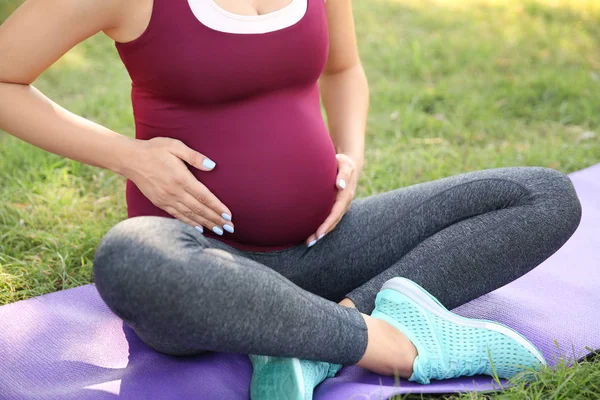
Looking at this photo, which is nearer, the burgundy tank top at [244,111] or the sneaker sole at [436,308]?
the burgundy tank top at [244,111]

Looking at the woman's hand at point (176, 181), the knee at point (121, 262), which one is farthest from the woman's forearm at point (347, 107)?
the knee at point (121, 262)

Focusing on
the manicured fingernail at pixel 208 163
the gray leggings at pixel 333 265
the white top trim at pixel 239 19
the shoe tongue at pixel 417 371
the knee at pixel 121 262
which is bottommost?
the shoe tongue at pixel 417 371

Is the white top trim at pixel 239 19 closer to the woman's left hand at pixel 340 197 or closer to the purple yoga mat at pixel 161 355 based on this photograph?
the woman's left hand at pixel 340 197

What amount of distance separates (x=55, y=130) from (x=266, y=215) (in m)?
0.53

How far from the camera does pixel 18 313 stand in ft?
6.40

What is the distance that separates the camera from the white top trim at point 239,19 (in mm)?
1561

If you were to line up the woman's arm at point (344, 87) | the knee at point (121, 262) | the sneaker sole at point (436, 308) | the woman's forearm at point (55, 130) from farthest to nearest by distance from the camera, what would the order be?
the woman's arm at point (344, 87) → the sneaker sole at point (436, 308) → the woman's forearm at point (55, 130) → the knee at point (121, 262)

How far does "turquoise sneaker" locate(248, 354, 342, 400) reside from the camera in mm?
1509

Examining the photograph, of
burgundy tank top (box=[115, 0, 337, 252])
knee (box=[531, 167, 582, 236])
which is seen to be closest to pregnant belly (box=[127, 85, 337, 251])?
burgundy tank top (box=[115, 0, 337, 252])

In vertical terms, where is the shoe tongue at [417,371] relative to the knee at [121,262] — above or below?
below

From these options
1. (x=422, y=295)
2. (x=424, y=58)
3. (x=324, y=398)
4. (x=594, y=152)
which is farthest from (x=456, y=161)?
(x=324, y=398)

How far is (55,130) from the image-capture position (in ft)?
5.30

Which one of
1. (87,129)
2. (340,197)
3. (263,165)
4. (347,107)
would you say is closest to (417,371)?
(340,197)

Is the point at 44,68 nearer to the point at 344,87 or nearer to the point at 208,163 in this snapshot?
the point at 208,163
